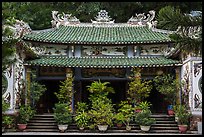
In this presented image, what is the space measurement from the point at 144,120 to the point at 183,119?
48.6 inches

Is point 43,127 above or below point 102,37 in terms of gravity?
below

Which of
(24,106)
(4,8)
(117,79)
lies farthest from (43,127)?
(4,8)

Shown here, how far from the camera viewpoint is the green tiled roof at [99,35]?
14.3 meters

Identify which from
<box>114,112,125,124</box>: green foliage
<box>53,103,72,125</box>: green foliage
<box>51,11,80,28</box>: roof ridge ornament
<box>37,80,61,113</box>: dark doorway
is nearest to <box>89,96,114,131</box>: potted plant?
<box>114,112,125,124</box>: green foliage

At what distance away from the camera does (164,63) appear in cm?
1338

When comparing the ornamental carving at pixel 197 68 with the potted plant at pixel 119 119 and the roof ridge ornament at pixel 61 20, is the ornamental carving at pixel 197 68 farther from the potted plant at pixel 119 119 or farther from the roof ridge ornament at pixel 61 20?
the roof ridge ornament at pixel 61 20

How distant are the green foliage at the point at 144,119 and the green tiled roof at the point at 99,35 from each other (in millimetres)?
3346

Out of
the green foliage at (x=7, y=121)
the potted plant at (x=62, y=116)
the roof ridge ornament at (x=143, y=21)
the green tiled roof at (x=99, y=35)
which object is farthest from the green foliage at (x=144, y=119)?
the roof ridge ornament at (x=143, y=21)

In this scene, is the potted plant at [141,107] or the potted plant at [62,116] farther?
the potted plant at [141,107]

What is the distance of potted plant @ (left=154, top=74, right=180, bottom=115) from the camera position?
12.7m

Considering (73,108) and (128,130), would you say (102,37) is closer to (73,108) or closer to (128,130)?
(73,108)

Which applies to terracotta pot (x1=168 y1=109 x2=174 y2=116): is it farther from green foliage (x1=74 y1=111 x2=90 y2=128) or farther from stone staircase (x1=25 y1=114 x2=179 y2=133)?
green foliage (x1=74 y1=111 x2=90 y2=128)

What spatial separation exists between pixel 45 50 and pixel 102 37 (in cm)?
237

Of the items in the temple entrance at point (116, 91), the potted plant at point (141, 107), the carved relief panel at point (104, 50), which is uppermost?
the carved relief panel at point (104, 50)
